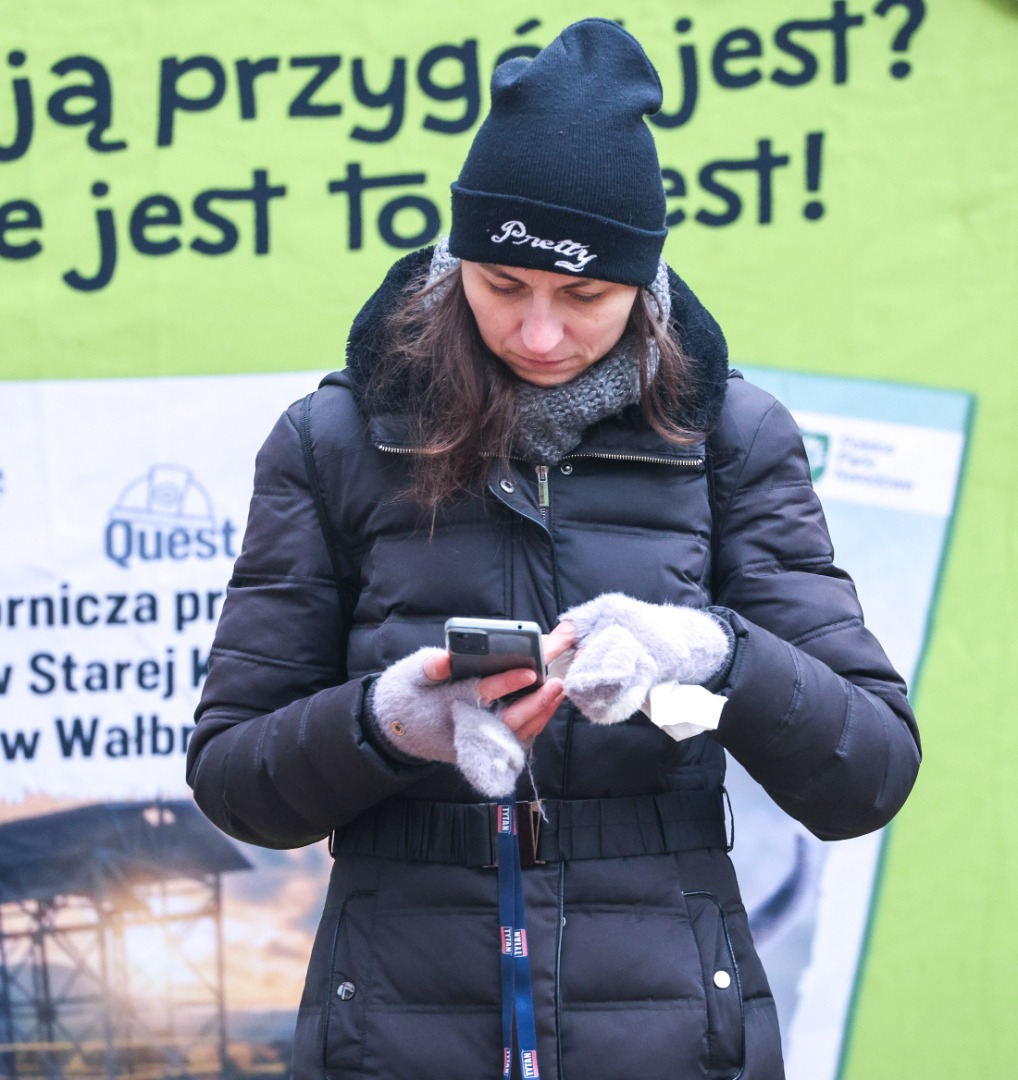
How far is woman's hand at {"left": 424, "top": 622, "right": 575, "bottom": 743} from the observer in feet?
4.94

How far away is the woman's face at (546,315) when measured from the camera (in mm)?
1740

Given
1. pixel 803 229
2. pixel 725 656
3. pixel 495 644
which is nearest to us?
pixel 495 644

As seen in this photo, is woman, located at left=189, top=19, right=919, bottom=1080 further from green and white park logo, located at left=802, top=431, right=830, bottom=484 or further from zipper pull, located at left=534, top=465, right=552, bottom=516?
green and white park logo, located at left=802, top=431, right=830, bottom=484

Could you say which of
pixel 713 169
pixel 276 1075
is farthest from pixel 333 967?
pixel 713 169

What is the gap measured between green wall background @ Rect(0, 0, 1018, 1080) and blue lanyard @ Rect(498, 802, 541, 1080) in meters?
1.40

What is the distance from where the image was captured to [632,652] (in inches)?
58.9

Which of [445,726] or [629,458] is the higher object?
[629,458]

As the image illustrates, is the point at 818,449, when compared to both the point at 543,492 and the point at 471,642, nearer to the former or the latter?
the point at 543,492

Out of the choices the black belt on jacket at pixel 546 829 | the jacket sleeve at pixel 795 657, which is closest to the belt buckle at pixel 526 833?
the black belt on jacket at pixel 546 829

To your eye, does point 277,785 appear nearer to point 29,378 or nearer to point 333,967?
point 333,967

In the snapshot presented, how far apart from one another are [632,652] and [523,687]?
0.40ft

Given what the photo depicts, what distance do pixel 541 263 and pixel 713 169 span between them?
125 centimetres

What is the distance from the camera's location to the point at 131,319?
2936 mm

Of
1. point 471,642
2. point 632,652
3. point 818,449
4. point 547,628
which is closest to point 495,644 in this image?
point 471,642
